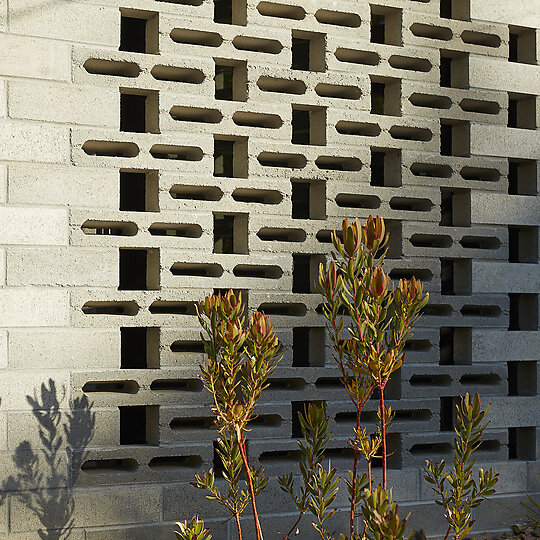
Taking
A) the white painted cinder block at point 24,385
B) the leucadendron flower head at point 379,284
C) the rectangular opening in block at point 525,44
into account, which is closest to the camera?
the leucadendron flower head at point 379,284

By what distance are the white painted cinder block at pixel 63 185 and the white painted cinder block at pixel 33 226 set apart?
0.03 metres

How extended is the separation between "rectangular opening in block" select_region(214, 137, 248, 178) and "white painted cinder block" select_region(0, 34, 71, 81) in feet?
2.21

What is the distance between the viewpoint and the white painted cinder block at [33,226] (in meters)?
3.04

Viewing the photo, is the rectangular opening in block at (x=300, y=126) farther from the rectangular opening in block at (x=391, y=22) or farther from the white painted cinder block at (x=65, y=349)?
the white painted cinder block at (x=65, y=349)

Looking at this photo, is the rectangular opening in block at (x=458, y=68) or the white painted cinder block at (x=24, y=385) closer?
the white painted cinder block at (x=24, y=385)

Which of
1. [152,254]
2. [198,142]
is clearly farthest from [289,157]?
[152,254]

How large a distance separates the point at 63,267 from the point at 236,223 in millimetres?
692

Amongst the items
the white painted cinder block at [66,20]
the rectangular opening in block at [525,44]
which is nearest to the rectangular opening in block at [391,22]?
the rectangular opening in block at [525,44]

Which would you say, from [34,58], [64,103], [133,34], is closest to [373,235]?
[64,103]

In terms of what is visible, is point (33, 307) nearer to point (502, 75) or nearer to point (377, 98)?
point (377, 98)

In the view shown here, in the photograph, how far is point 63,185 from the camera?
311 centimetres

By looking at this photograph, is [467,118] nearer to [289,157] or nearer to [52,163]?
[289,157]

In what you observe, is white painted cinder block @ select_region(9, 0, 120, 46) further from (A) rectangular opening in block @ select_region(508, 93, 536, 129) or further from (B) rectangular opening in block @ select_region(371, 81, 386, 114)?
(A) rectangular opening in block @ select_region(508, 93, 536, 129)

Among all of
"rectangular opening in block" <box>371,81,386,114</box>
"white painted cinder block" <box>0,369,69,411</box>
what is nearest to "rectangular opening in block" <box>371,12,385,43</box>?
"rectangular opening in block" <box>371,81,386,114</box>
